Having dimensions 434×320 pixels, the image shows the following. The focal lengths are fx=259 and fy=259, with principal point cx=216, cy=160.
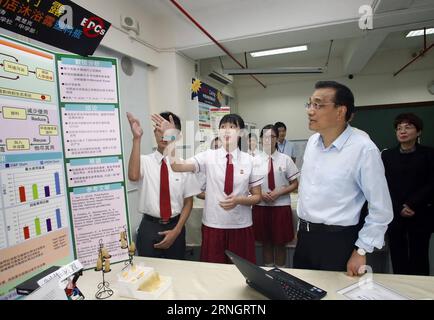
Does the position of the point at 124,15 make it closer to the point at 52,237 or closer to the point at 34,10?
the point at 34,10

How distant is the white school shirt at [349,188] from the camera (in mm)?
1280

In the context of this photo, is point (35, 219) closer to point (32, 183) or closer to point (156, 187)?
point (32, 183)

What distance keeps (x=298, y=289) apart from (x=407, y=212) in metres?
1.75

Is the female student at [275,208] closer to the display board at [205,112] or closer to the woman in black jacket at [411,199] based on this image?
the woman in black jacket at [411,199]

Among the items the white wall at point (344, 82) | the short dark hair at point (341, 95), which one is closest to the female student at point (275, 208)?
the short dark hair at point (341, 95)

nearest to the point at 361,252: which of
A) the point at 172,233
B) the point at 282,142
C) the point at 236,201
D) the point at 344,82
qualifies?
the point at 236,201

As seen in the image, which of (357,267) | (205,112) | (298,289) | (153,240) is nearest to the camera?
(298,289)

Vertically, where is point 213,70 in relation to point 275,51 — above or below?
below

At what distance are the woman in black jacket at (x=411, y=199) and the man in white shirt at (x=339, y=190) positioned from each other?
1195mm

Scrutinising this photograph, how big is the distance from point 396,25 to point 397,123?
1652 mm

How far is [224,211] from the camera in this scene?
1.91 metres

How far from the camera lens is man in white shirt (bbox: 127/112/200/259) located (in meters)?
1.85

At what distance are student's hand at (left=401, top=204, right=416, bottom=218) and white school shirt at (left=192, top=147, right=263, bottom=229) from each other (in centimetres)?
133

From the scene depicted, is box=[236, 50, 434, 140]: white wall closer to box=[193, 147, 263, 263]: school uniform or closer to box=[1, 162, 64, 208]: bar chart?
box=[193, 147, 263, 263]: school uniform
